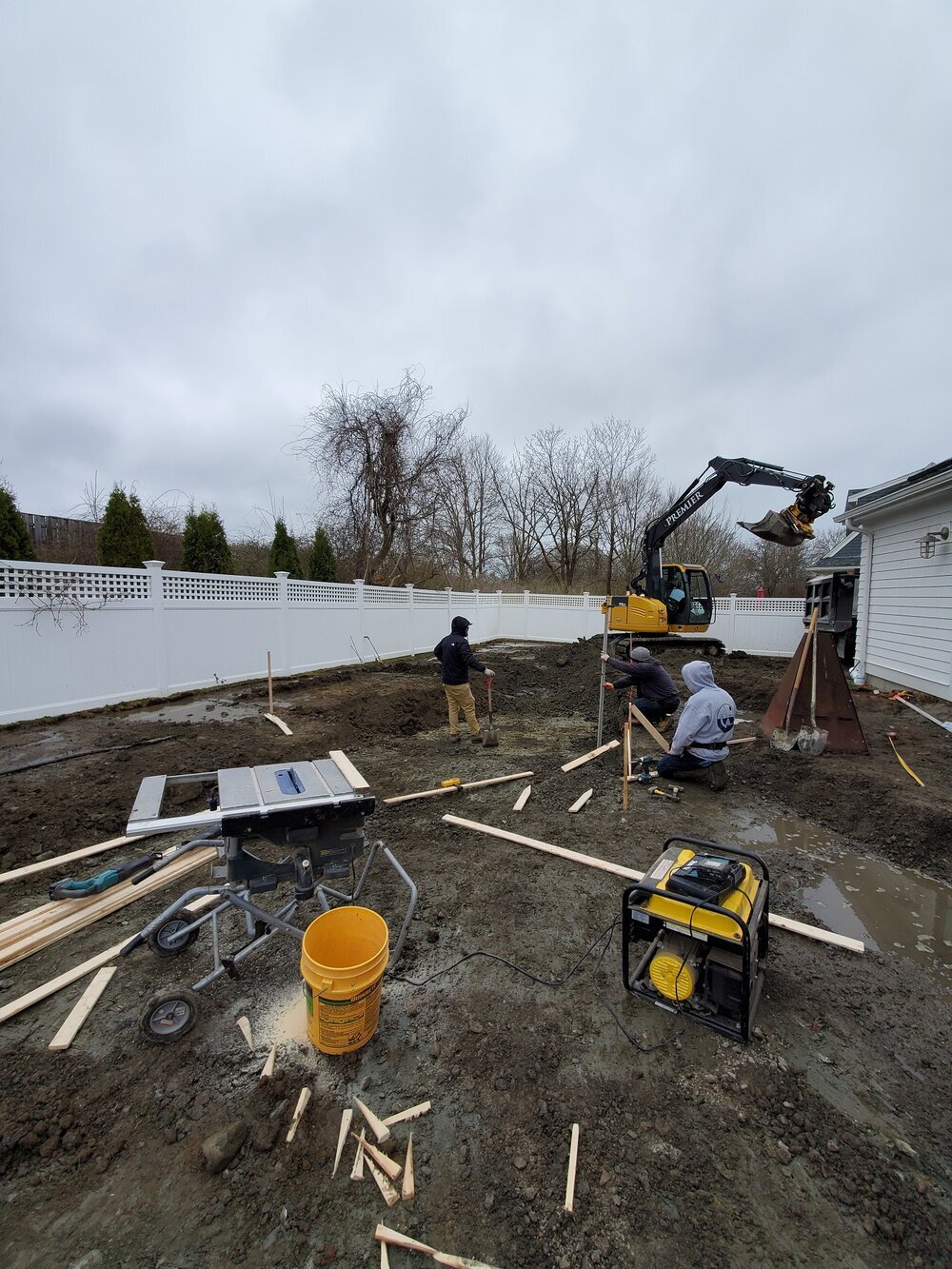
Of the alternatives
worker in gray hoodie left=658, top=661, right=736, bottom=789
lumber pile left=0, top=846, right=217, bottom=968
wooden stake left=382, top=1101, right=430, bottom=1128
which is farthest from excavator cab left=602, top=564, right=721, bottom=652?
wooden stake left=382, top=1101, right=430, bottom=1128

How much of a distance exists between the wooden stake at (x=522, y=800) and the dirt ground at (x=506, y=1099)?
794 mm

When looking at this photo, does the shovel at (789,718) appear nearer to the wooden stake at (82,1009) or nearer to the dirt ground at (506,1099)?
the dirt ground at (506,1099)

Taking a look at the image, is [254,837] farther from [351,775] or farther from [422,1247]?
[422,1247]

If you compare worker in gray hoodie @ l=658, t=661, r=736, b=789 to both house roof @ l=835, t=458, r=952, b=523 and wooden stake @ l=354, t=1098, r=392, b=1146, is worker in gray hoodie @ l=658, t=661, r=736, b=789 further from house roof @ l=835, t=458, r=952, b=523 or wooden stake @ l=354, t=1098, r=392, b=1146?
house roof @ l=835, t=458, r=952, b=523

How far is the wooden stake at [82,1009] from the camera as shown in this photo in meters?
2.20

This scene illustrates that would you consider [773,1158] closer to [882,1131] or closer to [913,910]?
[882,1131]

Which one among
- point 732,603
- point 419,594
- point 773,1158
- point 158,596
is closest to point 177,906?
point 773,1158

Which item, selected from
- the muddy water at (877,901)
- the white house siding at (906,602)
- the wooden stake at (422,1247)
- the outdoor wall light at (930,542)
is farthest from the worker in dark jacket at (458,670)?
the outdoor wall light at (930,542)

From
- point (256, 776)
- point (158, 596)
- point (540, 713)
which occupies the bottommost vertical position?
point (540, 713)

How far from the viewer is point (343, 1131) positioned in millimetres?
1814

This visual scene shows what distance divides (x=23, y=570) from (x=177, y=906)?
261 inches

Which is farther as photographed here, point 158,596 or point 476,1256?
point 158,596

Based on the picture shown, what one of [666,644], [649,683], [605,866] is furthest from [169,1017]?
[666,644]

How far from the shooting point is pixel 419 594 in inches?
615
